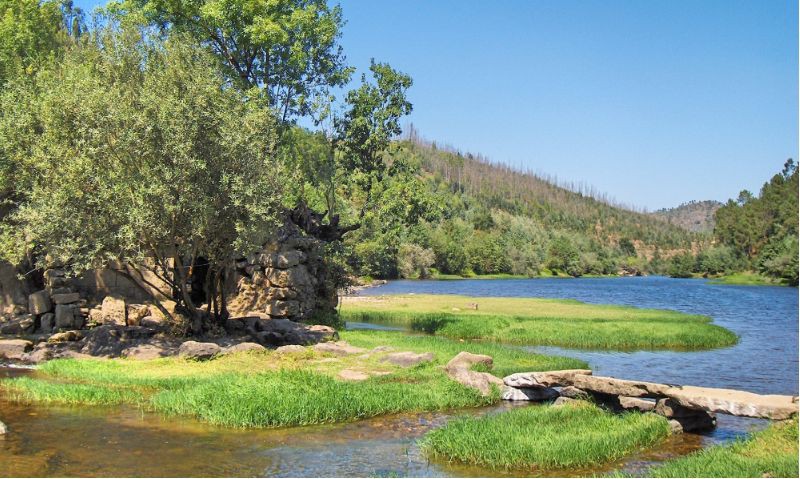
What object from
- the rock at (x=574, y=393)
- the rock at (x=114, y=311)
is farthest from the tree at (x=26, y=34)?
the rock at (x=574, y=393)

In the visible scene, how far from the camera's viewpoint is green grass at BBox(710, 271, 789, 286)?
137250 millimetres

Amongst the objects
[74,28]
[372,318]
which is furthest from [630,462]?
[74,28]

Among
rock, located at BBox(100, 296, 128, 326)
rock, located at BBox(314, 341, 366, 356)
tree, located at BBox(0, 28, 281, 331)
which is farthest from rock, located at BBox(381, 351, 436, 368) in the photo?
rock, located at BBox(100, 296, 128, 326)

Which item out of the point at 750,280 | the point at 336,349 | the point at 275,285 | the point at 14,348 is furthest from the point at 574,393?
the point at 750,280

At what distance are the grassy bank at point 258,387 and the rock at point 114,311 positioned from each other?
23.9 feet

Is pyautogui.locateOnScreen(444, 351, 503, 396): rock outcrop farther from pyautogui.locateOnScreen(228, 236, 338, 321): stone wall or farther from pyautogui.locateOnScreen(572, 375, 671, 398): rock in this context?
pyautogui.locateOnScreen(228, 236, 338, 321): stone wall

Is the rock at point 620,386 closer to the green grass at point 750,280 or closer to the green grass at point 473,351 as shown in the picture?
the green grass at point 473,351

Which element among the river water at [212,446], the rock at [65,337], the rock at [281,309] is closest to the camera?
the river water at [212,446]

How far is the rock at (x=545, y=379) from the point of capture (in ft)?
70.1

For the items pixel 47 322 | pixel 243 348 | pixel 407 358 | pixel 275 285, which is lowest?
pixel 407 358

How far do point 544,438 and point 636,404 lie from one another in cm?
542

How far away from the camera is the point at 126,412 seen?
20.1 metres

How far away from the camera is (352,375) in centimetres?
2503

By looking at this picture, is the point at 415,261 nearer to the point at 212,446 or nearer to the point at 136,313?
the point at 136,313
